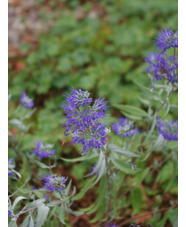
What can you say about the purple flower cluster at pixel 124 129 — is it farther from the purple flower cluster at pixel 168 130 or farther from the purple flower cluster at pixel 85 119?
the purple flower cluster at pixel 85 119

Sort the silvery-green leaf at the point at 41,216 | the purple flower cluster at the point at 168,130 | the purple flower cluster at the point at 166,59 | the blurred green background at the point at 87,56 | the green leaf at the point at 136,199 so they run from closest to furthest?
the silvery-green leaf at the point at 41,216 → the purple flower cluster at the point at 166,59 → the purple flower cluster at the point at 168,130 → the green leaf at the point at 136,199 → the blurred green background at the point at 87,56

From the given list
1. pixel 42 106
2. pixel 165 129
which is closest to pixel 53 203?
pixel 165 129

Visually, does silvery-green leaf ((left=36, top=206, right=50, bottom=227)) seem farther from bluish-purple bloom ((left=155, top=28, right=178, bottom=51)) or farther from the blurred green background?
the blurred green background

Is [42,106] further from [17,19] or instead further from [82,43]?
[17,19]

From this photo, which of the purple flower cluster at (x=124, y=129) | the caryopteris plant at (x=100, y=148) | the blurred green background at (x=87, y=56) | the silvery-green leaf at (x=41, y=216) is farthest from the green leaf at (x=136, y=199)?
the blurred green background at (x=87, y=56)

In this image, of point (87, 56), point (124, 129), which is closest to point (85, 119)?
point (124, 129)

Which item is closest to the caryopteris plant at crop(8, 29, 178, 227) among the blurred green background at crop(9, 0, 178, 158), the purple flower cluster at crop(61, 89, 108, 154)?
the purple flower cluster at crop(61, 89, 108, 154)
